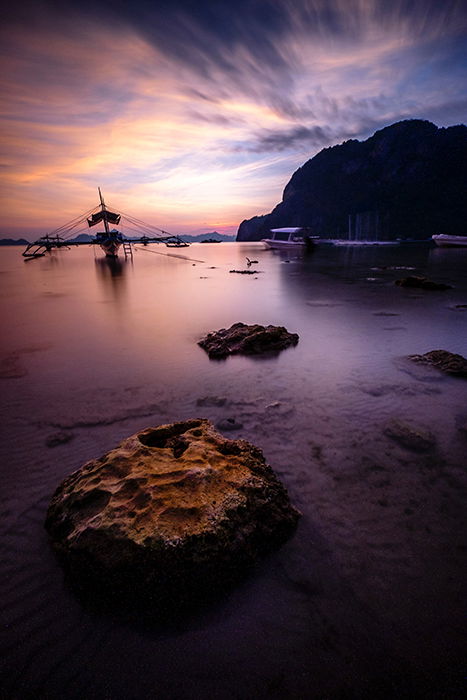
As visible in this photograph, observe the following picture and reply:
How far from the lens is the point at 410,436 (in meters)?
5.70

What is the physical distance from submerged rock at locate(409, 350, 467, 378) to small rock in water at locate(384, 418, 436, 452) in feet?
12.0

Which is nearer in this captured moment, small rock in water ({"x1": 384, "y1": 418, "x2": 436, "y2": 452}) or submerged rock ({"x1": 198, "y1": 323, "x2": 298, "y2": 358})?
small rock in water ({"x1": 384, "y1": 418, "x2": 436, "y2": 452})

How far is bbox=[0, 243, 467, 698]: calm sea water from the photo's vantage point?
259 centimetres

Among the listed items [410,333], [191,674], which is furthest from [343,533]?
[410,333]

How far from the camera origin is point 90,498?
11.6 feet

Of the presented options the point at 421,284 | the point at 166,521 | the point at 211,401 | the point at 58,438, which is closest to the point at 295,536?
the point at 166,521

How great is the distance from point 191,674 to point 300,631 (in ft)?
3.49

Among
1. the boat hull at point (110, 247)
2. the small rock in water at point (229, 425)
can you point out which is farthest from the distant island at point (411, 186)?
the small rock in water at point (229, 425)

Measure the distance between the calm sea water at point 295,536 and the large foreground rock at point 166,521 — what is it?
262 millimetres

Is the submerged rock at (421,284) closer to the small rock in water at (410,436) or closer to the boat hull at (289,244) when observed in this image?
the small rock in water at (410,436)

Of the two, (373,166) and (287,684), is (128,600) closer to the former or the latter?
(287,684)

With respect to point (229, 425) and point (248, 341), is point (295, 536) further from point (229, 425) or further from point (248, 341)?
point (248, 341)

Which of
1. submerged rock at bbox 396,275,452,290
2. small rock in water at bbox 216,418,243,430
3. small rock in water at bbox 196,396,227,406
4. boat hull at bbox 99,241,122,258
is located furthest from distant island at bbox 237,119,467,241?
small rock in water at bbox 216,418,243,430

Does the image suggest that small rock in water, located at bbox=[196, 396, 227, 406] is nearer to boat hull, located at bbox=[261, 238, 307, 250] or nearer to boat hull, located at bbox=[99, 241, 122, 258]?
boat hull, located at bbox=[99, 241, 122, 258]
